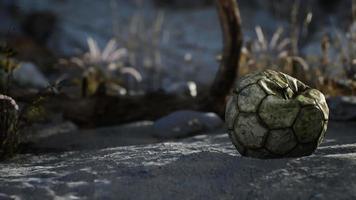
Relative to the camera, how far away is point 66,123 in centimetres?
559

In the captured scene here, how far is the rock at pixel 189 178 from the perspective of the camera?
2482 mm

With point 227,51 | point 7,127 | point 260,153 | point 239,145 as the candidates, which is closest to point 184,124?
point 227,51

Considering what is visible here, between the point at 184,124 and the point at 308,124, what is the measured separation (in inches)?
79.9

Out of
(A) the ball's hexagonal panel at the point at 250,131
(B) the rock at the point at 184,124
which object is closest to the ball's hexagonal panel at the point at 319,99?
(A) the ball's hexagonal panel at the point at 250,131

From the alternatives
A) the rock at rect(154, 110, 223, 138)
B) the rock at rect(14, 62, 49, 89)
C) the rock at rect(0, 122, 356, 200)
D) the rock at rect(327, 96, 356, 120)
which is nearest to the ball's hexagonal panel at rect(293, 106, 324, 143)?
the rock at rect(0, 122, 356, 200)

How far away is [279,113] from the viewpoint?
9.75ft

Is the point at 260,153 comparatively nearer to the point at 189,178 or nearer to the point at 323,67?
the point at 189,178

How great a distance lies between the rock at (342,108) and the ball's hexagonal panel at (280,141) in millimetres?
2208

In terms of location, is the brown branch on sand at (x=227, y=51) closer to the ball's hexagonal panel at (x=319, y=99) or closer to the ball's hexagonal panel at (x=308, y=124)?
the ball's hexagonal panel at (x=319, y=99)

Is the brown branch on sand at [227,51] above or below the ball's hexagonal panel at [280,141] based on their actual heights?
above

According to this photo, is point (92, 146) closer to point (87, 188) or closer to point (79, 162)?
point (79, 162)

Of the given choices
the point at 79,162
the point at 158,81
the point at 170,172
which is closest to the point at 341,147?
the point at 170,172

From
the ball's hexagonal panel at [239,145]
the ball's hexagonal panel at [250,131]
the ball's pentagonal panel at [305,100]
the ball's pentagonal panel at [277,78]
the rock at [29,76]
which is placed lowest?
the ball's hexagonal panel at [239,145]

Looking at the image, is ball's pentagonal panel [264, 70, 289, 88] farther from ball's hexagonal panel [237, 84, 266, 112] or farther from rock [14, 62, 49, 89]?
rock [14, 62, 49, 89]
